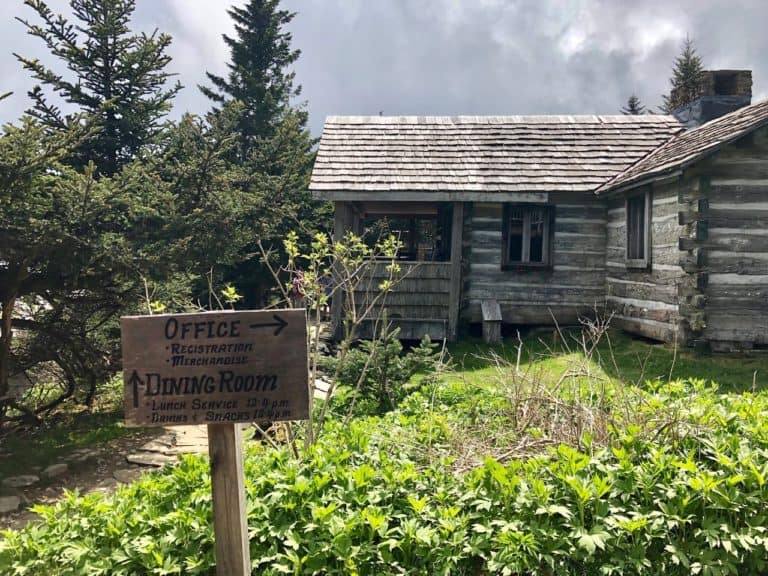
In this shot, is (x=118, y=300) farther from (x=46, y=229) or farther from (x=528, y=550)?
(x=528, y=550)

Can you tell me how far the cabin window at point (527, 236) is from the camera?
40.7ft

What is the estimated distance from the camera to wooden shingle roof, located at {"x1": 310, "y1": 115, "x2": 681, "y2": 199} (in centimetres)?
1183

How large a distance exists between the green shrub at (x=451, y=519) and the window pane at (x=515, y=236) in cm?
910

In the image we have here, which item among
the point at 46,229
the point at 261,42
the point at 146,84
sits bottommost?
the point at 46,229

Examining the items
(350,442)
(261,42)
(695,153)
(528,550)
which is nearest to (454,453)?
(350,442)

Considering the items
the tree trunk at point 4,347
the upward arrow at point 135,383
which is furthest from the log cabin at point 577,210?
the upward arrow at point 135,383

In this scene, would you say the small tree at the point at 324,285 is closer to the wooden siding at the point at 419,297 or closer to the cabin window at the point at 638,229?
the wooden siding at the point at 419,297

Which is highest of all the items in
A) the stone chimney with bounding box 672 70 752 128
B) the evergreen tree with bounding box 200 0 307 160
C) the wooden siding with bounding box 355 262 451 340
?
the evergreen tree with bounding box 200 0 307 160

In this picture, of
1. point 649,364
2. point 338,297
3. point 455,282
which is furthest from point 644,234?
point 338,297

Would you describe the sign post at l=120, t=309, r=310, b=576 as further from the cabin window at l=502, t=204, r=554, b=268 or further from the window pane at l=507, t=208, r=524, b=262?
the window pane at l=507, t=208, r=524, b=262

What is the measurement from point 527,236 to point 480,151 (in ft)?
7.74

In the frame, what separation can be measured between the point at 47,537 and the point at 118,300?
15.4 feet

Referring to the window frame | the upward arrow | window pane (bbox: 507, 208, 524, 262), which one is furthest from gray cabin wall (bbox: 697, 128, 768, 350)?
the upward arrow

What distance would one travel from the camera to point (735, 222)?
9.13 m
